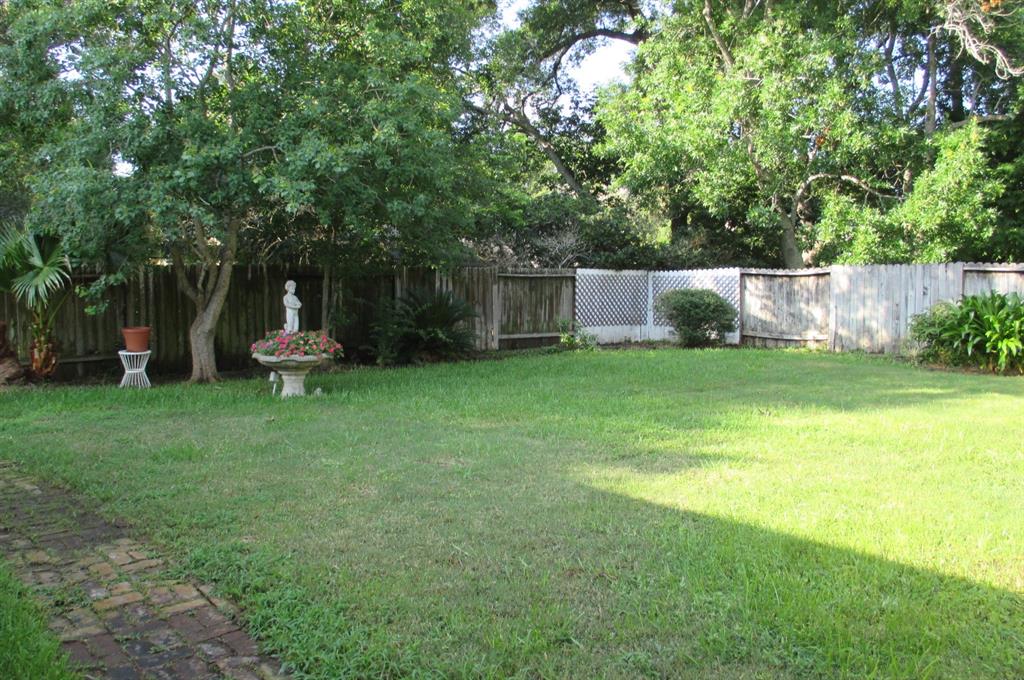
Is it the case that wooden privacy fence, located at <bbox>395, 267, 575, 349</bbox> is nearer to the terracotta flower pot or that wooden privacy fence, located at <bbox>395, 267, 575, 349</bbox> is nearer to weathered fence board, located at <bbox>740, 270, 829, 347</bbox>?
weathered fence board, located at <bbox>740, 270, 829, 347</bbox>

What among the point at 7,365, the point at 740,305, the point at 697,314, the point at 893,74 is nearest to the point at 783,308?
the point at 740,305

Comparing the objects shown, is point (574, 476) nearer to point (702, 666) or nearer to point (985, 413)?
point (702, 666)

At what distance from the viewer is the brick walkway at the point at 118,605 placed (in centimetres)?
279

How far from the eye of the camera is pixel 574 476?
5074mm

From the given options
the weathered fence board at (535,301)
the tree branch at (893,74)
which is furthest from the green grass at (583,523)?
the tree branch at (893,74)

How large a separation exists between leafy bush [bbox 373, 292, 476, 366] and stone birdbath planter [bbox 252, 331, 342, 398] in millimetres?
3089

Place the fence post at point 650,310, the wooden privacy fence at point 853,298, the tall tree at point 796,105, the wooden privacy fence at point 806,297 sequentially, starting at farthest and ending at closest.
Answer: the fence post at point 650,310, the tall tree at point 796,105, the wooden privacy fence at point 806,297, the wooden privacy fence at point 853,298

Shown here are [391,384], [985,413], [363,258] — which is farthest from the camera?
[363,258]

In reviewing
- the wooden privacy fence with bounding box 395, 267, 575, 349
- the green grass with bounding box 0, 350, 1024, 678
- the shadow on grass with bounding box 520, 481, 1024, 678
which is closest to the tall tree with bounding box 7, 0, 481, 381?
the green grass with bounding box 0, 350, 1024, 678

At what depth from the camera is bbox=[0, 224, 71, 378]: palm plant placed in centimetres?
879

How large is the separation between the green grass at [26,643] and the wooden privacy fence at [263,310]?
296 inches

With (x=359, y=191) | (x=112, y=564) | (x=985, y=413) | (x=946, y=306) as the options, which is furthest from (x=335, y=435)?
(x=946, y=306)

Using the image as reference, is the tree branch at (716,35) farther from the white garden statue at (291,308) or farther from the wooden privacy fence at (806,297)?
the white garden statue at (291,308)

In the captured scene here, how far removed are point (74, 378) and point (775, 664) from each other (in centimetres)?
987
